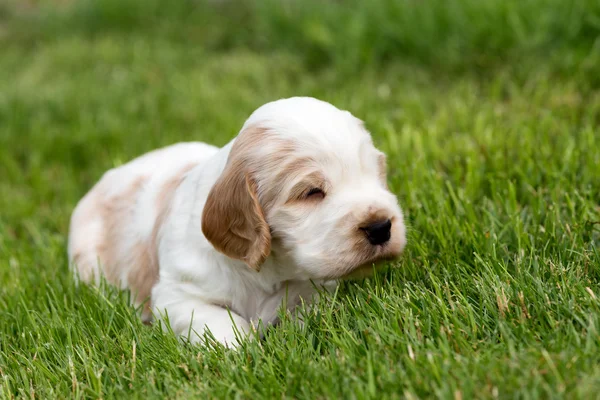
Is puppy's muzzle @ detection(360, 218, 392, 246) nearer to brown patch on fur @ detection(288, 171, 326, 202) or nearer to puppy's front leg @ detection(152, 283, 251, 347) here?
brown patch on fur @ detection(288, 171, 326, 202)

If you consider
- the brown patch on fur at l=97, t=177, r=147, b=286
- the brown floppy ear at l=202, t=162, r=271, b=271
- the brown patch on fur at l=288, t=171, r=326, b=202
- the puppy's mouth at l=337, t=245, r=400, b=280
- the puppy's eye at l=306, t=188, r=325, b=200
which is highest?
the brown patch on fur at l=288, t=171, r=326, b=202

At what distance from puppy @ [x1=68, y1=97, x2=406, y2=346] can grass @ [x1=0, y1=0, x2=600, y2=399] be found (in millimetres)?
199

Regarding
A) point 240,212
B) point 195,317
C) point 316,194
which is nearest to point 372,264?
point 316,194

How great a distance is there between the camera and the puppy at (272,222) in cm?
268

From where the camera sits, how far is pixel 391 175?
14.2 feet

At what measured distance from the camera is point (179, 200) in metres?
3.31

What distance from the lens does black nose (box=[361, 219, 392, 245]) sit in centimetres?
265

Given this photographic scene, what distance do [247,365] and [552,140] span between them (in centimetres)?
287

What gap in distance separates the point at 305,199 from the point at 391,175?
1.70 meters

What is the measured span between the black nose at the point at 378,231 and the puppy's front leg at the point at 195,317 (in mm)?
615

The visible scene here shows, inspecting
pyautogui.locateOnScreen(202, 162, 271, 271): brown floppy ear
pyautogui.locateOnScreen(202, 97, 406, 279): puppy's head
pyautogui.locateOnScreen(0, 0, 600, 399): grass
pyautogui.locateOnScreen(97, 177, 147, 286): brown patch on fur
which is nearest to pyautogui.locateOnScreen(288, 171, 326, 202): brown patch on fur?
pyautogui.locateOnScreen(202, 97, 406, 279): puppy's head

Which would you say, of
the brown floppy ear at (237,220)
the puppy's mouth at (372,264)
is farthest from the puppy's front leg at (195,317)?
the puppy's mouth at (372,264)

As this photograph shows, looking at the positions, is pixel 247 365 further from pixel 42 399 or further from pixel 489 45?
pixel 489 45

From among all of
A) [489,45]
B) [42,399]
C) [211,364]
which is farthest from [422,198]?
[489,45]
